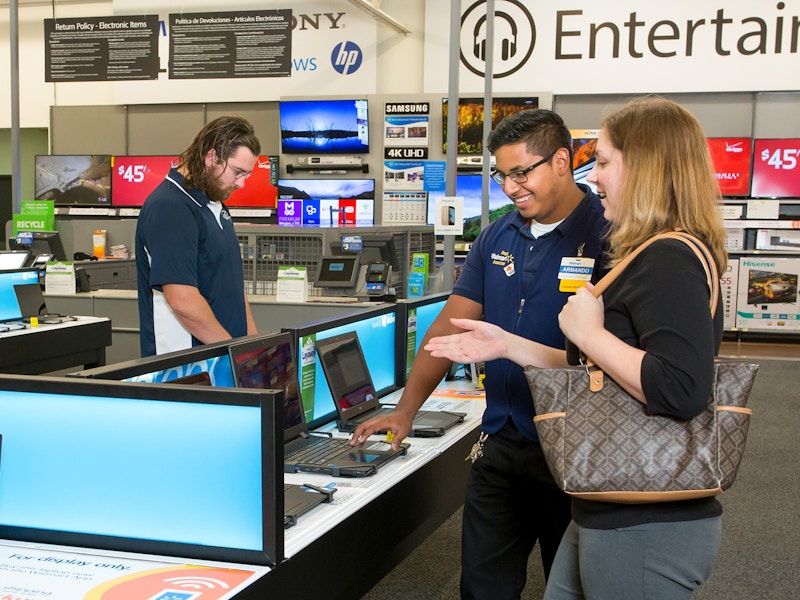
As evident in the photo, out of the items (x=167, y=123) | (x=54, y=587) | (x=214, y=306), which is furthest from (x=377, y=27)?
(x=54, y=587)

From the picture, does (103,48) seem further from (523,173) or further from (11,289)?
(523,173)

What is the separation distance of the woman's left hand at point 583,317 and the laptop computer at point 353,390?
4.59 feet

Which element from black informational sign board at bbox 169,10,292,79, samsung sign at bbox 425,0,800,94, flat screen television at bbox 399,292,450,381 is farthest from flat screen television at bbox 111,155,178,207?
flat screen television at bbox 399,292,450,381

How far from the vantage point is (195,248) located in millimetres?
2898

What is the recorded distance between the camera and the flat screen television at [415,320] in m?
3.63

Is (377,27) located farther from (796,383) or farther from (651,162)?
(651,162)

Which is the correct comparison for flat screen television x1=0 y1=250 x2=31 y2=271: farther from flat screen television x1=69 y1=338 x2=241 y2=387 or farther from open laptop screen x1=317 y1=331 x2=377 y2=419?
flat screen television x1=69 y1=338 x2=241 y2=387

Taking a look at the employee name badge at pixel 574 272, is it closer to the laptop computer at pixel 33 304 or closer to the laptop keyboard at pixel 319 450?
the laptop keyboard at pixel 319 450

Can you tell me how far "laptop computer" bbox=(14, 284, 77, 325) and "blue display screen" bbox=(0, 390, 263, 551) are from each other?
436 cm

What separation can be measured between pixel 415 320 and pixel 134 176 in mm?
9392

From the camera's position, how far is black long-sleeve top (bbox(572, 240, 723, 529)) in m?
1.35

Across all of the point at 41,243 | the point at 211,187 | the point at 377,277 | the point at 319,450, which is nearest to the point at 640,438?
the point at 319,450

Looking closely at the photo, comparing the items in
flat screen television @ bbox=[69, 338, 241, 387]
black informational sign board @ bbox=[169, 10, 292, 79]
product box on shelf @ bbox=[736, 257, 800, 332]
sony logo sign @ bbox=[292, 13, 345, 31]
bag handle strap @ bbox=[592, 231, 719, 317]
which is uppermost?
sony logo sign @ bbox=[292, 13, 345, 31]

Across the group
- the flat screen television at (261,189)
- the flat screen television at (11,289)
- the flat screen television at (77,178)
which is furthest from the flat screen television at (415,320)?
the flat screen television at (77,178)
